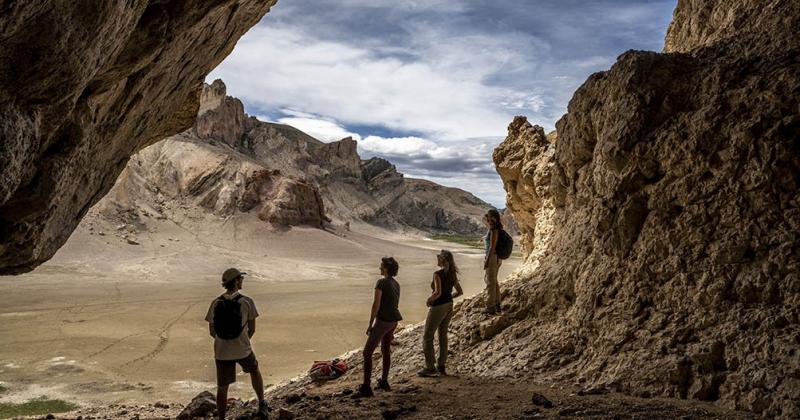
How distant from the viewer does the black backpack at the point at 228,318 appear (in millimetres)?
4848

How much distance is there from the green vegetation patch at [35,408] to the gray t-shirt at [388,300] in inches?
259

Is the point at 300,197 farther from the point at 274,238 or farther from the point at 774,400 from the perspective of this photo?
the point at 774,400

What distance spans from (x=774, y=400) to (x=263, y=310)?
1896cm

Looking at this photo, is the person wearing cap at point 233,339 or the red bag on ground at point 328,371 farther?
the red bag on ground at point 328,371

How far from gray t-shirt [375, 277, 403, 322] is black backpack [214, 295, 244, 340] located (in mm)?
1375

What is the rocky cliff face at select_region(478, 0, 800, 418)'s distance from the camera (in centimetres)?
425

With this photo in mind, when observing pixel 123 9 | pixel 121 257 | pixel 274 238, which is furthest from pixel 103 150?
pixel 274 238

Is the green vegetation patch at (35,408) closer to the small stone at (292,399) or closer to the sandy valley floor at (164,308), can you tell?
the sandy valley floor at (164,308)

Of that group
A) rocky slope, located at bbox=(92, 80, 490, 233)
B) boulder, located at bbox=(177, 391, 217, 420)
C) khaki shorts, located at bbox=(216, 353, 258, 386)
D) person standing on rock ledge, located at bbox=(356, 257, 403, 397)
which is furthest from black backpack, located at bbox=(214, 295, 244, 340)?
rocky slope, located at bbox=(92, 80, 490, 233)

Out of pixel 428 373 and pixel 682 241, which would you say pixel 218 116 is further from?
pixel 682 241

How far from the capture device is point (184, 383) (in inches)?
426

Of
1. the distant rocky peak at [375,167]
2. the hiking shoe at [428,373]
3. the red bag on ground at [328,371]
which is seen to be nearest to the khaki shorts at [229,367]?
the hiking shoe at [428,373]

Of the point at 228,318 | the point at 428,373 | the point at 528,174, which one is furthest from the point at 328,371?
the point at 528,174

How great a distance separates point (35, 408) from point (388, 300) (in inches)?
284
